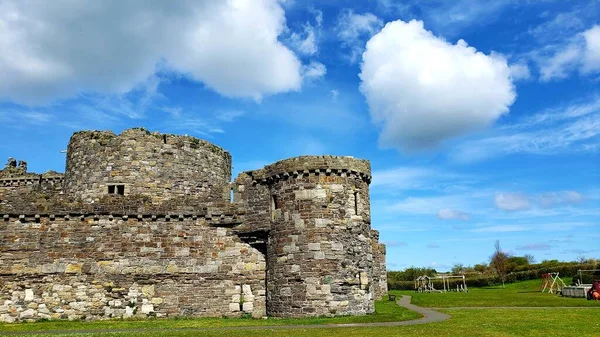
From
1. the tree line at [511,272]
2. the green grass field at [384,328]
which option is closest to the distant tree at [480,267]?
the tree line at [511,272]

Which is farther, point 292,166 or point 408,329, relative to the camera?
point 292,166

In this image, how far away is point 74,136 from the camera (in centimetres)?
2775

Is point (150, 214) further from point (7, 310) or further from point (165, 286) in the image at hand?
point (7, 310)

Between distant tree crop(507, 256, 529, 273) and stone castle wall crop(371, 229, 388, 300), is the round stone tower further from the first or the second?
distant tree crop(507, 256, 529, 273)

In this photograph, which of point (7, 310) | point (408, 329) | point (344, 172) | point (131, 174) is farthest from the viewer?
point (131, 174)

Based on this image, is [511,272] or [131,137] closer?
[131,137]

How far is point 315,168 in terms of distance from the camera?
72.9 feet

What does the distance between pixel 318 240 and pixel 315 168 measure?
3352 mm

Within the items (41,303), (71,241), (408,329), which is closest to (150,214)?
(71,241)

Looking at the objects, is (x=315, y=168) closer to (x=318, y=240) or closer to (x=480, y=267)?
(x=318, y=240)

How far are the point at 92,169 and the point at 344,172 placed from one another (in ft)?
47.3

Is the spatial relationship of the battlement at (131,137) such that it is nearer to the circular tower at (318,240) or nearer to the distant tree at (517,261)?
the circular tower at (318,240)

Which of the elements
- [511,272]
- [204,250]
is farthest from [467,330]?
[511,272]

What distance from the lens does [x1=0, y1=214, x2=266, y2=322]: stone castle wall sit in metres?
21.6
